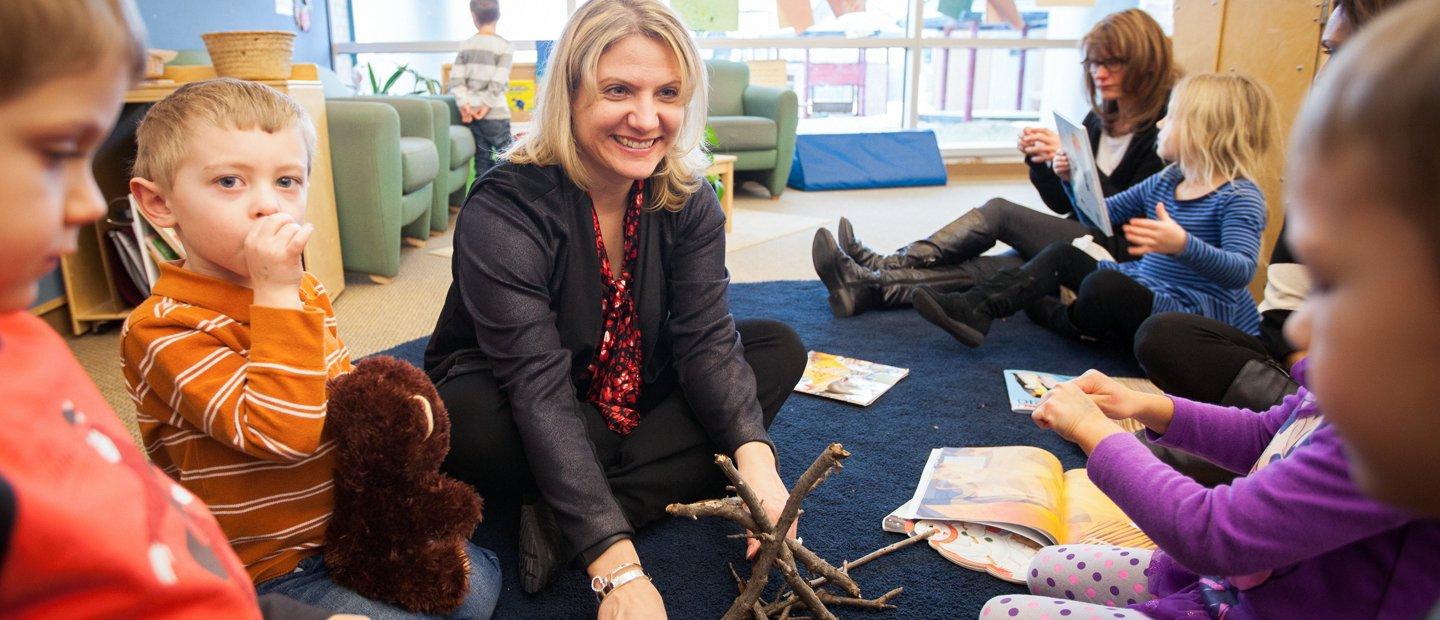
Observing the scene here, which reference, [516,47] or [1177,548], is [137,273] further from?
[516,47]

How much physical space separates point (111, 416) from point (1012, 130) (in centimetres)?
622

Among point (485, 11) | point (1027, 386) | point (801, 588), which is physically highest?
point (485, 11)

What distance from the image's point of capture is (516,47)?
532cm

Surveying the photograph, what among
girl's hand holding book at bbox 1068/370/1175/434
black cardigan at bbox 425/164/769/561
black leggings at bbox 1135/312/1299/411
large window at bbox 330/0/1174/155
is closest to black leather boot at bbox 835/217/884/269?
black leggings at bbox 1135/312/1299/411

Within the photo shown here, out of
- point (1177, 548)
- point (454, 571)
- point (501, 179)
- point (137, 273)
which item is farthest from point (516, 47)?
point (1177, 548)

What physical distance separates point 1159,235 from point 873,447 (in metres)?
0.73

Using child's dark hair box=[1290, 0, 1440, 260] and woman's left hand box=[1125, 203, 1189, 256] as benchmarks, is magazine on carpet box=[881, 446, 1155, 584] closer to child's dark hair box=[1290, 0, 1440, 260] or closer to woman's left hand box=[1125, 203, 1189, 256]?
woman's left hand box=[1125, 203, 1189, 256]

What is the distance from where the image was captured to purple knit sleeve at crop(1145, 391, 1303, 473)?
3.28ft

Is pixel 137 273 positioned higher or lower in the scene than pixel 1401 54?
lower

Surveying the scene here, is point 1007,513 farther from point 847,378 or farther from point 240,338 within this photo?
point 240,338

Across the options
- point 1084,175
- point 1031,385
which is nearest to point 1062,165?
point 1084,175

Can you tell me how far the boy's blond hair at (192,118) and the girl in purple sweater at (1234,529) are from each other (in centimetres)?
86

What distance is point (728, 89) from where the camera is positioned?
5.08 m

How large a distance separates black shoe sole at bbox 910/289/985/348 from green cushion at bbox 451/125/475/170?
239 cm
